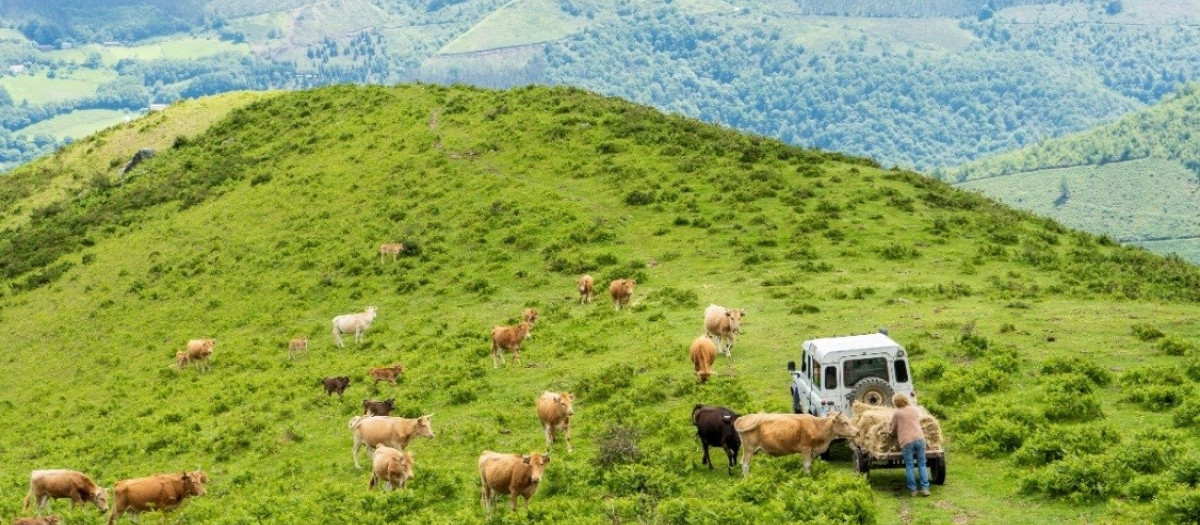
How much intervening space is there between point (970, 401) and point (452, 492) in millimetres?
12909

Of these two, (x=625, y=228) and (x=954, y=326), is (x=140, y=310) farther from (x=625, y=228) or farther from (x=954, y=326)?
(x=954, y=326)

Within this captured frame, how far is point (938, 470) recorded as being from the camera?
2130cm

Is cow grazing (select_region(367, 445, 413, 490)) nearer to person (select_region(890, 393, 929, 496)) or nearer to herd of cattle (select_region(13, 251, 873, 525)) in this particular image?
herd of cattle (select_region(13, 251, 873, 525))

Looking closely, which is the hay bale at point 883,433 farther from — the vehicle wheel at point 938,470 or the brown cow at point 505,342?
the brown cow at point 505,342

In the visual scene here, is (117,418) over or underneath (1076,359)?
underneath

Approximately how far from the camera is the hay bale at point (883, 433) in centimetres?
2120

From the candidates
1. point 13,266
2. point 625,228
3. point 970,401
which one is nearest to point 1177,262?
point 625,228

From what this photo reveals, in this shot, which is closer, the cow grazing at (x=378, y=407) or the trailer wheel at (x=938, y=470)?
the trailer wheel at (x=938, y=470)

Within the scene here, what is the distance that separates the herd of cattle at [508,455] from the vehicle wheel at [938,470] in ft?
5.47

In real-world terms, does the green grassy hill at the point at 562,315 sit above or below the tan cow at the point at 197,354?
above

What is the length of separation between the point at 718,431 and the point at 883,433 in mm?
3666

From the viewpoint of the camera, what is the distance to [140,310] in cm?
5934

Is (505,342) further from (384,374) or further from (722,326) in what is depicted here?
(722,326)

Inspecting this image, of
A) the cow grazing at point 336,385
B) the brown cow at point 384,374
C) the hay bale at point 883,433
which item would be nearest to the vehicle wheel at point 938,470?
the hay bale at point 883,433
